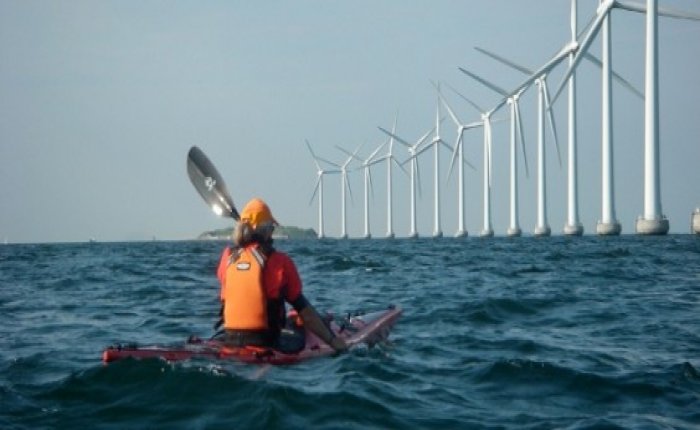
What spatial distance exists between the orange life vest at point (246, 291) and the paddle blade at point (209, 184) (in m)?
3.78

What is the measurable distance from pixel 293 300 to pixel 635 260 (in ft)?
77.5

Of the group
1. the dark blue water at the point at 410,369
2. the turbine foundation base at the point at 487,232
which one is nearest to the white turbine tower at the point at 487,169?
the turbine foundation base at the point at 487,232

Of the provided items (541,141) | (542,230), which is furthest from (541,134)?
(542,230)

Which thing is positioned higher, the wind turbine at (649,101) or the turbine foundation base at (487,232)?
the wind turbine at (649,101)

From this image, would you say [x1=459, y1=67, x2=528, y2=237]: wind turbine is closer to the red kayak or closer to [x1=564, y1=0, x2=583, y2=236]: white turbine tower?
[x1=564, y1=0, x2=583, y2=236]: white turbine tower

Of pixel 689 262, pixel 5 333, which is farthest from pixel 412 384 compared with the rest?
pixel 689 262

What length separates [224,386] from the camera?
7.84m

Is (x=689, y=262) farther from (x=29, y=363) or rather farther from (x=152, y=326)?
(x=29, y=363)

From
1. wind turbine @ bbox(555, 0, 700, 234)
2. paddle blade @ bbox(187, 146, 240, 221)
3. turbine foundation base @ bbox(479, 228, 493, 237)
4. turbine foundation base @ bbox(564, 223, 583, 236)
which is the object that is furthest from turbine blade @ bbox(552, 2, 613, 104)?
turbine foundation base @ bbox(479, 228, 493, 237)

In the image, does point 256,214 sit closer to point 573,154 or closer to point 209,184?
point 209,184

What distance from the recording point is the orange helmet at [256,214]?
349 inches

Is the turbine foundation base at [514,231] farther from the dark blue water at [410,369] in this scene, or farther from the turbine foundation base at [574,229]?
the dark blue water at [410,369]

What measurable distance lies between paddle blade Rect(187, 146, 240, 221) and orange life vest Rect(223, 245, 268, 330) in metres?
3.78

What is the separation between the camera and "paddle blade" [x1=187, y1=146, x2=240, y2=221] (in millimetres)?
12828
